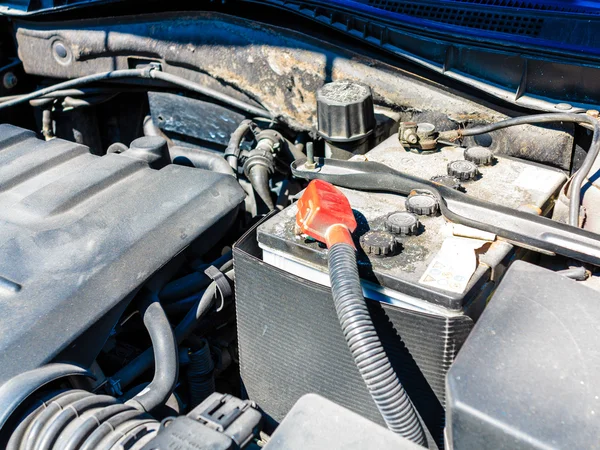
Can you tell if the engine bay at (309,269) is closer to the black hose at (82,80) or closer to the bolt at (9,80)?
the black hose at (82,80)

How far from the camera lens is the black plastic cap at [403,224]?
94 centimetres

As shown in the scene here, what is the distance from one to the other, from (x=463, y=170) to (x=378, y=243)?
0.29 meters

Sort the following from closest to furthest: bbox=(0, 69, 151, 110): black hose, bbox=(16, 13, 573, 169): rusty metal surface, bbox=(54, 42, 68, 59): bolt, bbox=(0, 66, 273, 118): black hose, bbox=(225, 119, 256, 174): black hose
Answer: bbox=(16, 13, 573, 169): rusty metal surface < bbox=(225, 119, 256, 174): black hose < bbox=(0, 66, 273, 118): black hose < bbox=(0, 69, 151, 110): black hose < bbox=(54, 42, 68, 59): bolt

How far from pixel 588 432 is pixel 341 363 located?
0.41m

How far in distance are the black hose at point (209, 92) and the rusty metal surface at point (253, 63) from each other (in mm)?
27

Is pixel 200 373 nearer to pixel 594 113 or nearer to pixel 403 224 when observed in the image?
pixel 403 224

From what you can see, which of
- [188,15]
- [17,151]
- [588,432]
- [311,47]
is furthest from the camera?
[188,15]

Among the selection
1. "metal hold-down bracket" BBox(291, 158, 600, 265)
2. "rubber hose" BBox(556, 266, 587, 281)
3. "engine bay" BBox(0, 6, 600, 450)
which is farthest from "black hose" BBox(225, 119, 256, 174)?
"rubber hose" BBox(556, 266, 587, 281)

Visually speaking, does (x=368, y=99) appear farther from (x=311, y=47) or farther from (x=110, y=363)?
(x=110, y=363)

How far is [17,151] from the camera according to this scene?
1343 millimetres

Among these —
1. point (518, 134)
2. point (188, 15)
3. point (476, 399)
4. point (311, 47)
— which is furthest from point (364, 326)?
point (188, 15)

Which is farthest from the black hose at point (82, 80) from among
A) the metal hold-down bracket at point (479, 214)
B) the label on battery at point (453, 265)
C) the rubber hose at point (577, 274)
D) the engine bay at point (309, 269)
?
the rubber hose at point (577, 274)

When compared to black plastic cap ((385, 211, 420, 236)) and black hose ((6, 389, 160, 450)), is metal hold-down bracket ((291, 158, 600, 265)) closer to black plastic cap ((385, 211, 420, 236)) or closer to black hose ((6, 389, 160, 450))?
black plastic cap ((385, 211, 420, 236))

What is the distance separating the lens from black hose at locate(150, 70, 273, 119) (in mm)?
1558
